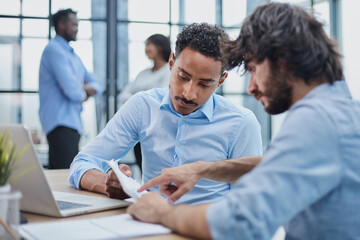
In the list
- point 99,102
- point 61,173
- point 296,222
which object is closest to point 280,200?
point 296,222

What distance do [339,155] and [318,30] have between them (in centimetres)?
34

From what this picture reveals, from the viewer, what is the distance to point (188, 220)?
2.91ft

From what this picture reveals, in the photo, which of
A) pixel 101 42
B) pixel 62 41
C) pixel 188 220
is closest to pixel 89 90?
pixel 62 41

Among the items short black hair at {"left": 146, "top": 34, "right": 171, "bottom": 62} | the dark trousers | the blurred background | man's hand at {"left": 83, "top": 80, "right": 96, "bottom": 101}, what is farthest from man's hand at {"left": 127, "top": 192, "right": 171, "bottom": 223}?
the blurred background

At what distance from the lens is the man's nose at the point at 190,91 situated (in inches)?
63.6

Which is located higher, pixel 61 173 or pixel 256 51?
pixel 256 51

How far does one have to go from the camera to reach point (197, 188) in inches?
65.1

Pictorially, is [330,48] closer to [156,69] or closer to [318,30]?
[318,30]

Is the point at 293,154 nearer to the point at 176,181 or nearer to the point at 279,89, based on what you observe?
the point at 279,89

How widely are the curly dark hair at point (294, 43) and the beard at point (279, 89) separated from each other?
21mm

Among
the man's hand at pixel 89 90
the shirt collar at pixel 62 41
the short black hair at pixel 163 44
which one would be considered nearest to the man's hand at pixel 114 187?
the shirt collar at pixel 62 41

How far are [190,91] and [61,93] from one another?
1752 mm

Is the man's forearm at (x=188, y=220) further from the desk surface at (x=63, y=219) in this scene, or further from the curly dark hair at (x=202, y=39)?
the curly dark hair at (x=202, y=39)

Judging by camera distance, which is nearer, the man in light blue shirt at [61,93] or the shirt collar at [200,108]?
the shirt collar at [200,108]
